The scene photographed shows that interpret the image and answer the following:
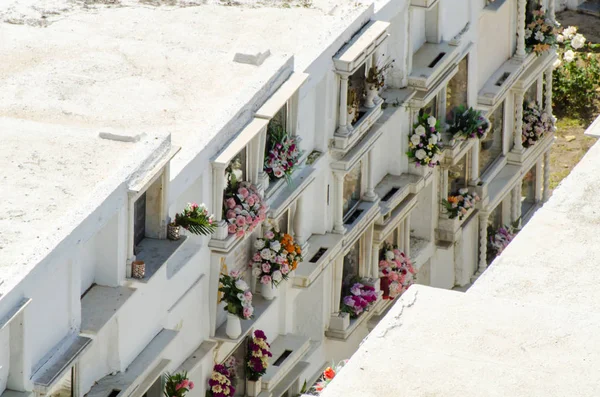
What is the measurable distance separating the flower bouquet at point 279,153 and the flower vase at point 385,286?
17.9 feet

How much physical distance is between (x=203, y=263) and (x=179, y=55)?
3277mm

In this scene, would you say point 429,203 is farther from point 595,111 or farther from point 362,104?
point 595,111

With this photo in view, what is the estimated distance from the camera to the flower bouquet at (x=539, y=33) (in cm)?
3738

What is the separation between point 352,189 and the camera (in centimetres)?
3125

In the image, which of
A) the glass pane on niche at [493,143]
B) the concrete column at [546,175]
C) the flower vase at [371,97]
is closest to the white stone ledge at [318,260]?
the flower vase at [371,97]

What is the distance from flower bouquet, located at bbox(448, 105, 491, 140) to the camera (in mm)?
34094

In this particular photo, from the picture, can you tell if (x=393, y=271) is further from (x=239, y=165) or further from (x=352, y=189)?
(x=239, y=165)

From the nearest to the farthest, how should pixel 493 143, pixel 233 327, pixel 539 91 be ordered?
pixel 233 327 < pixel 493 143 < pixel 539 91

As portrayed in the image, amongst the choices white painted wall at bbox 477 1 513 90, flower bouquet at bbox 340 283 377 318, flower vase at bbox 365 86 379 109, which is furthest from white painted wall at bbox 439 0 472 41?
flower bouquet at bbox 340 283 377 318

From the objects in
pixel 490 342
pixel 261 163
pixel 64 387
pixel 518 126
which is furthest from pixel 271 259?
pixel 490 342

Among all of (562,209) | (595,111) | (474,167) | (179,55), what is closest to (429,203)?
(474,167)

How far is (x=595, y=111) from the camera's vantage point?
151 ft

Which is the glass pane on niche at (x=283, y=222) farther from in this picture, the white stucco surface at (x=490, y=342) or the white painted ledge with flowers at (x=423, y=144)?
the white stucco surface at (x=490, y=342)

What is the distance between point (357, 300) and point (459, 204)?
4717mm
